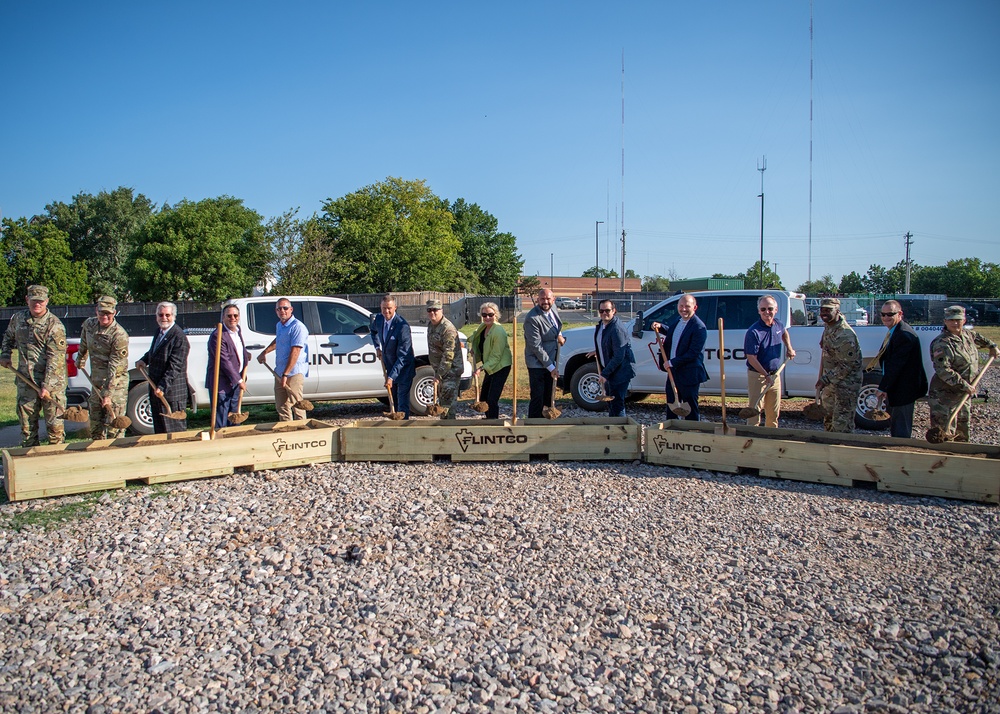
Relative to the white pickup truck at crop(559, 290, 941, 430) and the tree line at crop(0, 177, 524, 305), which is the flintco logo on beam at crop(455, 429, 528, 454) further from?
the tree line at crop(0, 177, 524, 305)

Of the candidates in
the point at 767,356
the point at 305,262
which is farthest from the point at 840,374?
the point at 305,262

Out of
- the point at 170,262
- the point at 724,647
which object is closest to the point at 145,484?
the point at 724,647

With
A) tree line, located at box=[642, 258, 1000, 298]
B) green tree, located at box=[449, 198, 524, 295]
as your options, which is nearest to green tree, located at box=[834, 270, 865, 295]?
tree line, located at box=[642, 258, 1000, 298]

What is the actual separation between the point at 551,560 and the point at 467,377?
6769mm

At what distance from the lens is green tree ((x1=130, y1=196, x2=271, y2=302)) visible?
141ft

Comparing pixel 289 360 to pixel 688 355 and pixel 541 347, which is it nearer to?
pixel 541 347

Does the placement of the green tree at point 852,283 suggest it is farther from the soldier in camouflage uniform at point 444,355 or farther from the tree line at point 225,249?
the soldier in camouflage uniform at point 444,355

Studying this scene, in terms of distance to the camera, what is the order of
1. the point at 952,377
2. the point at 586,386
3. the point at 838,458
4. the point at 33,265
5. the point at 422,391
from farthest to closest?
the point at 33,265, the point at 586,386, the point at 422,391, the point at 952,377, the point at 838,458

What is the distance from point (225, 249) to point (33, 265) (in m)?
18.1

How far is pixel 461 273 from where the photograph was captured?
226ft

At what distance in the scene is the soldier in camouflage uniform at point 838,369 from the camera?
745 centimetres

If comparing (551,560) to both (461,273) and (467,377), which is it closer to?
(467,377)

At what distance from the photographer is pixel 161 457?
22.2 ft

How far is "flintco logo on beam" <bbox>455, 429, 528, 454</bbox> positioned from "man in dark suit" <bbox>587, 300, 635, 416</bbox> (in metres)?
1.41
